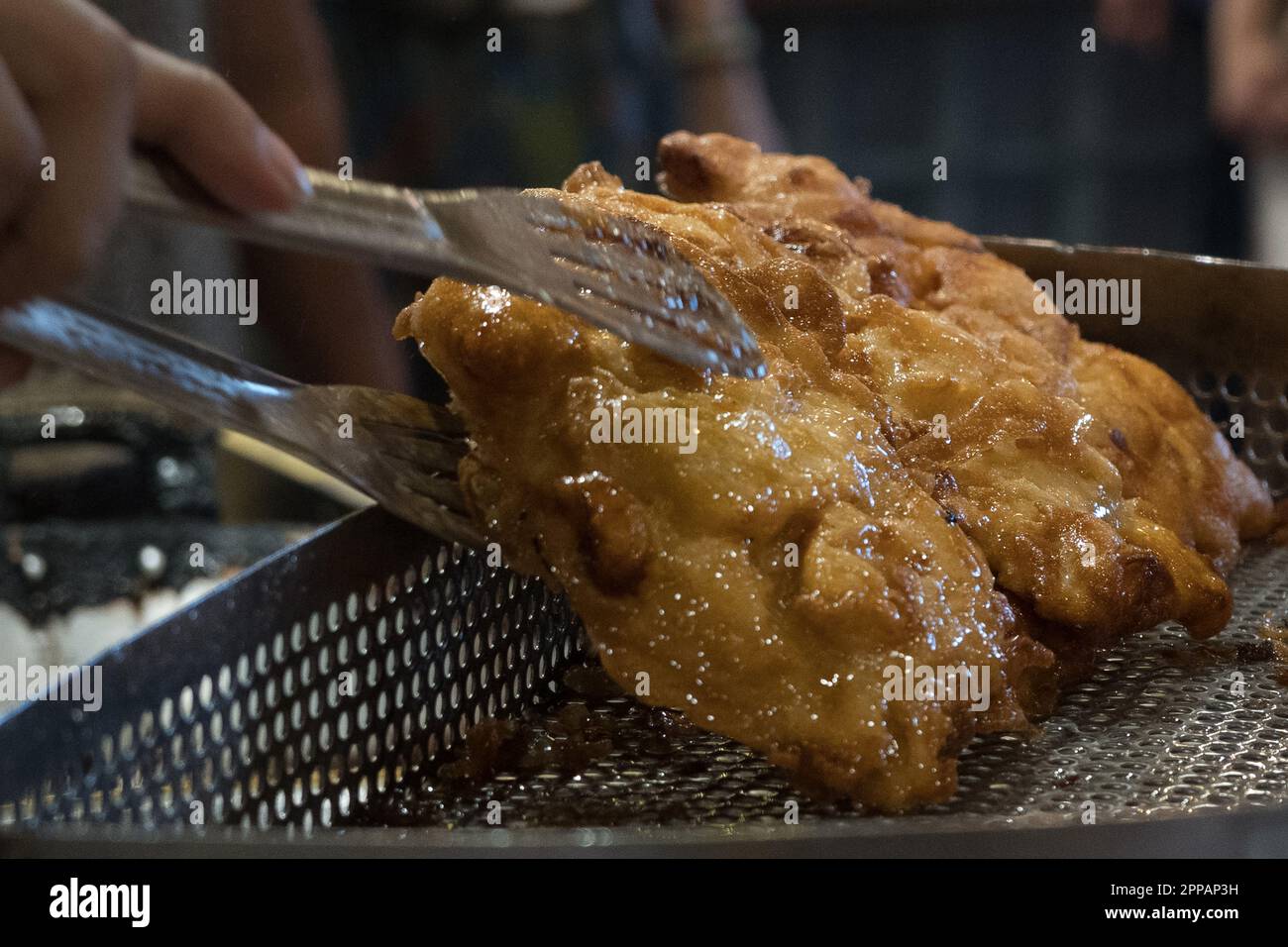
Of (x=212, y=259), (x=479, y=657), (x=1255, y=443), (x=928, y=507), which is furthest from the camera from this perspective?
(x=212, y=259)

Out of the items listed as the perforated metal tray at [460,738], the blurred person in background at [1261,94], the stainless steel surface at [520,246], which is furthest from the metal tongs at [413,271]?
the blurred person in background at [1261,94]

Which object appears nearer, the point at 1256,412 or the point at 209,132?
the point at 209,132

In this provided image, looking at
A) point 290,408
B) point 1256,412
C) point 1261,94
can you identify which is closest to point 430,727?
point 290,408

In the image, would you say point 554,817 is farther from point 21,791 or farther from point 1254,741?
point 1254,741

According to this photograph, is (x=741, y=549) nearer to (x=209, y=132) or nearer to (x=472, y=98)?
(x=209, y=132)

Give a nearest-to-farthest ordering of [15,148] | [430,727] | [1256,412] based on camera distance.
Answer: [15,148], [430,727], [1256,412]
